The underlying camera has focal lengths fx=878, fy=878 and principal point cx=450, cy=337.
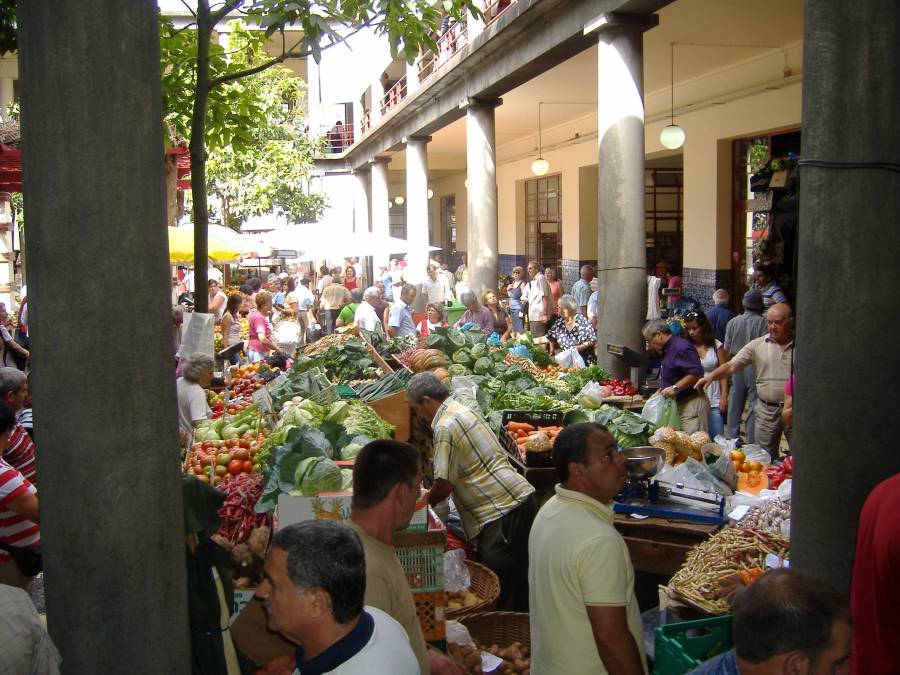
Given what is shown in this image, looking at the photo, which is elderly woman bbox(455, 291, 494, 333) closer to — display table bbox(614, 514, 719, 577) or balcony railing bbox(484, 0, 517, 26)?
balcony railing bbox(484, 0, 517, 26)

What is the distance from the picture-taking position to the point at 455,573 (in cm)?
542

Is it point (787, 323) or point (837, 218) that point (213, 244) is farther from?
point (837, 218)

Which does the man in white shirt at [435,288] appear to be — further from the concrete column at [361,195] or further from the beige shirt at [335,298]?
the concrete column at [361,195]

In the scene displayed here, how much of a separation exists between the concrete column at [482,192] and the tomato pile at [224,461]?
1214 cm

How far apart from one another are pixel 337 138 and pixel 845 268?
4241cm

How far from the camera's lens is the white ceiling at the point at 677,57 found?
12.3 m

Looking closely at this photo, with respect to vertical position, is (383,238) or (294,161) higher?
(294,161)

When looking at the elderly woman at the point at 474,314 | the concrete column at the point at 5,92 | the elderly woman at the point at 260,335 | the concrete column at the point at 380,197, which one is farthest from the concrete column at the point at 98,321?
the concrete column at the point at 5,92

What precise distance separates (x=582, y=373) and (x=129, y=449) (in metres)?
8.58

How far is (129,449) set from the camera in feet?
8.54

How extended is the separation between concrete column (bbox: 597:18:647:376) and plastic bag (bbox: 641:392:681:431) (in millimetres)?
3634

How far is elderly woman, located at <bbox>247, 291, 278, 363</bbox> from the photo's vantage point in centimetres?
1415

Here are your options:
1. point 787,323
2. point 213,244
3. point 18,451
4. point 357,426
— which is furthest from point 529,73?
point 18,451

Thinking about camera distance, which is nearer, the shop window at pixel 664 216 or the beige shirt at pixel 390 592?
the beige shirt at pixel 390 592
